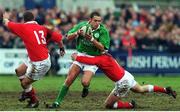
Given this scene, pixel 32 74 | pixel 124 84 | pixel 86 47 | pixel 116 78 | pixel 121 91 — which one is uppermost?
pixel 86 47

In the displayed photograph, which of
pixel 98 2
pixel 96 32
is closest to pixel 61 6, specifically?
pixel 98 2

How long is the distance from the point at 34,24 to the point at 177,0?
81.8 feet

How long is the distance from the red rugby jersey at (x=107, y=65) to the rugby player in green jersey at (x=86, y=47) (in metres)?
0.10

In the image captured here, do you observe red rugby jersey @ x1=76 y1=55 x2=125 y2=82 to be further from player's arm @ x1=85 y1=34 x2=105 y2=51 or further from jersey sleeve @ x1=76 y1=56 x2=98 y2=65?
player's arm @ x1=85 y1=34 x2=105 y2=51

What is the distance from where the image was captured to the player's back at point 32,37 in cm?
1654

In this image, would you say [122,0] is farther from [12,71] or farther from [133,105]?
[133,105]

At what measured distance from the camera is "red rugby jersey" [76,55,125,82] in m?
16.7

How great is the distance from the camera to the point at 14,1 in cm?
3591

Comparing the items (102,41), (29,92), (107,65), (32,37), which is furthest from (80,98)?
(32,37)

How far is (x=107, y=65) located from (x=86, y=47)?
66cm

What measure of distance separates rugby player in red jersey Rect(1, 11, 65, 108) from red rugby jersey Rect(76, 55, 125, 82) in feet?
2.29

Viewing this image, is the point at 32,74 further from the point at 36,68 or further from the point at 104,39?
the point at 104,39

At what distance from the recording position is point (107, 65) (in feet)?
54.9

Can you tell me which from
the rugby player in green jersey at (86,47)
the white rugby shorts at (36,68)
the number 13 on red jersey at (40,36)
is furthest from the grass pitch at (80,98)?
the number 13 on red jersey at (40,36)
